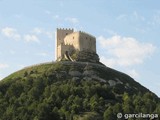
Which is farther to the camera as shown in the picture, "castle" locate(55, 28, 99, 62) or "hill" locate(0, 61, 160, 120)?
"castle" locate(55, 28, 99, 62)

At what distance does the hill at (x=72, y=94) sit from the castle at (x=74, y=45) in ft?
21.3

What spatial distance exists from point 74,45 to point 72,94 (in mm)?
35835

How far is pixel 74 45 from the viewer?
17638 cm

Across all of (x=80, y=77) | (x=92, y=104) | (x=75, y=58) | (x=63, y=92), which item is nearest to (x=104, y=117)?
(x=92, y=104)

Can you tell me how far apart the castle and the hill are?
6.50 metres

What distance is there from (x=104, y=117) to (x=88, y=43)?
53.9 meters

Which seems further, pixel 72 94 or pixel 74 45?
pixel 74 45

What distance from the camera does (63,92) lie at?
144375mm

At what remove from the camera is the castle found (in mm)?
174137

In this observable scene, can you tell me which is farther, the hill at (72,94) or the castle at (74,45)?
the castle at (74,45)

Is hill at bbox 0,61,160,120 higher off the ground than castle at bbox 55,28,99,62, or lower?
lower

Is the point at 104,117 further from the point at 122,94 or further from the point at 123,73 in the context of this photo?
the point at 123,73

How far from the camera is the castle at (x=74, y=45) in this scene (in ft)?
571

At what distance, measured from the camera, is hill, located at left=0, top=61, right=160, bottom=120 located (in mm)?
131500
